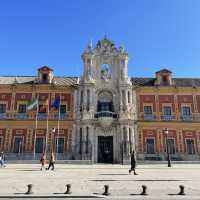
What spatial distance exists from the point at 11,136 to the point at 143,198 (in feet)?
93.0

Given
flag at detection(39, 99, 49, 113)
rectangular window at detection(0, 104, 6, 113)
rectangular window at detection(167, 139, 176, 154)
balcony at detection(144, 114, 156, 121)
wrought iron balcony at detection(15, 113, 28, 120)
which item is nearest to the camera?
flag at detection(39, 99, 49, 113)

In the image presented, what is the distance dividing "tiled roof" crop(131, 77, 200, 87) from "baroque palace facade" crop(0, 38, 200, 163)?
1.49 ft

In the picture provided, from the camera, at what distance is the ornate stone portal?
106 feet

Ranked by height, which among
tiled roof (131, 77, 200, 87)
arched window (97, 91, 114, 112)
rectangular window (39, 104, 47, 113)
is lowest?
rectangular window (39, 104, 47, 113)

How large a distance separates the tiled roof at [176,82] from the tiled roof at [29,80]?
983cm

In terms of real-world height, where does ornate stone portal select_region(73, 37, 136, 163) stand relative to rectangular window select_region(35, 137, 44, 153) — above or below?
above

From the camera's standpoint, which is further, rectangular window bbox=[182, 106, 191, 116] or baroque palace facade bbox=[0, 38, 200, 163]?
rectangular window bbox=[182, 106, 191, 116]

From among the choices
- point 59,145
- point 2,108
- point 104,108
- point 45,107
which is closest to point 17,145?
point 59,145

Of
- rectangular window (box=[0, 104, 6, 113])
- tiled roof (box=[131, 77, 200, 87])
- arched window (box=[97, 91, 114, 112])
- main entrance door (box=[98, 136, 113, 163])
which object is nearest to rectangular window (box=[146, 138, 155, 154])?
main entrance door (box=[98, 136, 113, 163])

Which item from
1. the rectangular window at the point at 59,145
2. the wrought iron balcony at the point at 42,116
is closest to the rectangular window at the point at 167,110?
the rectangular window at the point at 59,145

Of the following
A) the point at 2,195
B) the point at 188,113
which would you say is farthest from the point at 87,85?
the point at 2,195

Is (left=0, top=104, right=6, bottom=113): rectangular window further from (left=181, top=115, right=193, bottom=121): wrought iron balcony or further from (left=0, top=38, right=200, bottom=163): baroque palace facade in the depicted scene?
(left=181, top=115, right=193, bottom=121): wrought iron balcony

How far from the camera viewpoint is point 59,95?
35031 mm

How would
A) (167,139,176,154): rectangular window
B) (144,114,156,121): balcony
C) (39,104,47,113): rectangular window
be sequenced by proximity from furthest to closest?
(144,114,156,121): balcony → (167,139,176,154): rectangular window → (39,104,47,113): rectangular window
